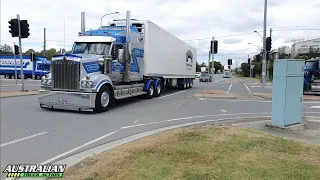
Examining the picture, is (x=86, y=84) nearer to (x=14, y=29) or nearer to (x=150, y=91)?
(x=150, y=91)

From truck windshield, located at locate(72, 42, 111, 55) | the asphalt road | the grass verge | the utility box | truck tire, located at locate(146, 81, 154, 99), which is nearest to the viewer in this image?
the grass verge

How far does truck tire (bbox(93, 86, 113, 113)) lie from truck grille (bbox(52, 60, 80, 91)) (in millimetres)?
872

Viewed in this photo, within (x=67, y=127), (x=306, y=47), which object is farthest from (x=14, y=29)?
(x=306, y=47)

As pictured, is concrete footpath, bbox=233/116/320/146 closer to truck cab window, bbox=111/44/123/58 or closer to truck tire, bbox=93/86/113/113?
truck tire, bbox=93/86/113/113

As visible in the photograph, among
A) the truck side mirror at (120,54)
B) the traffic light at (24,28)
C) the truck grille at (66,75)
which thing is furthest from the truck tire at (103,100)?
the traffic light at (24,28)

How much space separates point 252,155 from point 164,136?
2.33 metres

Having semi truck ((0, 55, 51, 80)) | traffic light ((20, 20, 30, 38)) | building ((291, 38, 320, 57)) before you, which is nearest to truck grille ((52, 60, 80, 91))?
traffic light ((20, 20, 30, 38))

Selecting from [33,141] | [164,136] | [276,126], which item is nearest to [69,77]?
[33,141]

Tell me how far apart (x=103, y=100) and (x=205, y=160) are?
7.84 meters

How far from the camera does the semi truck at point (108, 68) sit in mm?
11875

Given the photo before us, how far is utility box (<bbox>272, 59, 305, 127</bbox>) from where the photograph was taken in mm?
8344

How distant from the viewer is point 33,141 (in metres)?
7.22

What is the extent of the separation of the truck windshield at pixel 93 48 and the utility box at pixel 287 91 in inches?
293

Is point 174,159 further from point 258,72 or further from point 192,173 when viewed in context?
point 258,72
